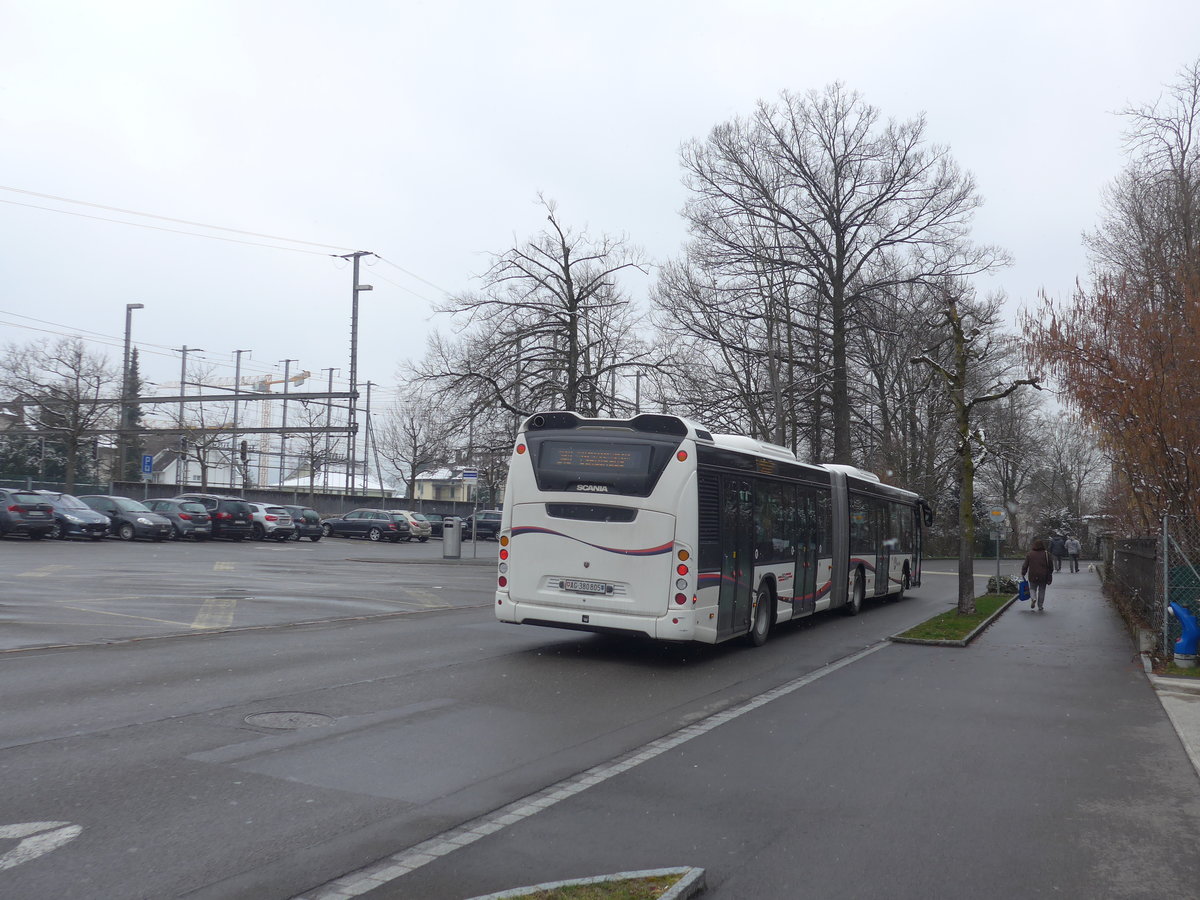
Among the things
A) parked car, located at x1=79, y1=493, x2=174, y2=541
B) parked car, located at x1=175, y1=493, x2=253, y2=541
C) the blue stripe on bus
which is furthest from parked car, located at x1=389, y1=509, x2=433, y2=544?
the blue stripe on bus

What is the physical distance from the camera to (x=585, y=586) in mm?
12234

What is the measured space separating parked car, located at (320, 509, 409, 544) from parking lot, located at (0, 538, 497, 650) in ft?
56.9

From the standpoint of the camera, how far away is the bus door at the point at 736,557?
12992 millimetres

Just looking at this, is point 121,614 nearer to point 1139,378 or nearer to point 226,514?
point 1139,378

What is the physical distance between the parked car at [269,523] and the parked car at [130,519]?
15.2 feet

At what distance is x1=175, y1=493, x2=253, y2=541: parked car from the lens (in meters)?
40.8

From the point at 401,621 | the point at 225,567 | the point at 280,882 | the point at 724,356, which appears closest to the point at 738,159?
the point at 724,356

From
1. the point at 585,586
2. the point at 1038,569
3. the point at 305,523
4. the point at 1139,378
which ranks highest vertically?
the point at 1139,378

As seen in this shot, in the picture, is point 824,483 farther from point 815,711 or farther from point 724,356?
point 724,356

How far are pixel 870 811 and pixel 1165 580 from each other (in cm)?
878

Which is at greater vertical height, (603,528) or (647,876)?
(603,528)

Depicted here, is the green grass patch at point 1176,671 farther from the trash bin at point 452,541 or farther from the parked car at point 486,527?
the parked car at point 486,527

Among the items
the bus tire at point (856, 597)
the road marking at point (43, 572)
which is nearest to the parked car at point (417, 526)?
the road marking at point (43, 572)

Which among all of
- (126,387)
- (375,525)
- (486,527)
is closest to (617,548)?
(375,525)
